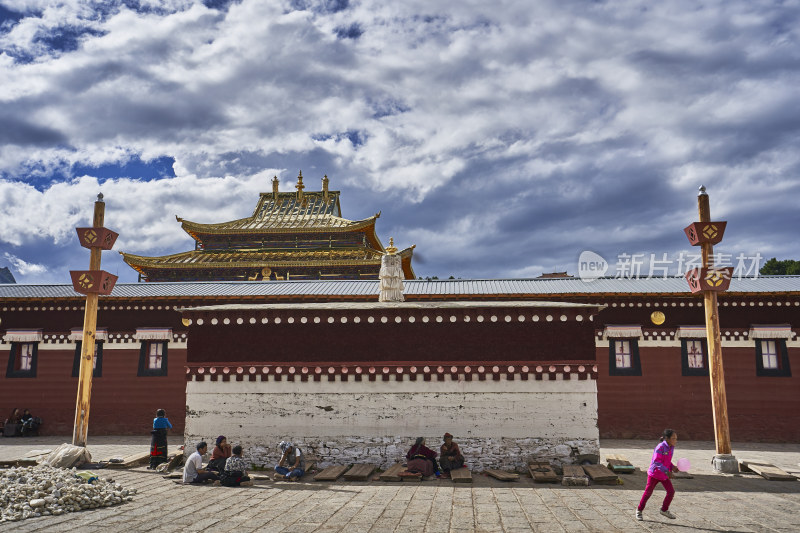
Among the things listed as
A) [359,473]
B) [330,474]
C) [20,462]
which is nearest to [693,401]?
[359,473]

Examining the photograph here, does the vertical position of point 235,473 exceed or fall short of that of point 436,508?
it exceeds it

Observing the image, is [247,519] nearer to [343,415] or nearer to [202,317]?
[343,415]

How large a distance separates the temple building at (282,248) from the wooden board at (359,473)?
18.2 meters

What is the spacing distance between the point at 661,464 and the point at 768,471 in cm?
578

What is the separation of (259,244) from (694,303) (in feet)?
78.5

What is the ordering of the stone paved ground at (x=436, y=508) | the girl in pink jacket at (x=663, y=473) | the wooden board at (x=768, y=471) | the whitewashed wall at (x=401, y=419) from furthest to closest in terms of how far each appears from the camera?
the whitewashed wall at (x=401, y=419) < the wooden board at (x=768, y=471) < the girl in pink jacket at (x=663, y=473) < the stone paved ground at (x=436, y=508)

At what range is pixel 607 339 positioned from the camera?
67.1 feet

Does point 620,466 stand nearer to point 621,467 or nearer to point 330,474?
point 621,467

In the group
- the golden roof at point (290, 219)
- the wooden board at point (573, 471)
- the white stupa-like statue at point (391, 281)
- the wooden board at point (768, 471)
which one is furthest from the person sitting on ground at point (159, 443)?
the golden roof at point (290, 219)

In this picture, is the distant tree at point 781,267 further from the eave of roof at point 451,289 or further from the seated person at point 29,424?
the seated person at point 29,424

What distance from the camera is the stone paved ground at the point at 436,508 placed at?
8484 millimetres

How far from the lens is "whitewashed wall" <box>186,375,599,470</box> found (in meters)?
13.6

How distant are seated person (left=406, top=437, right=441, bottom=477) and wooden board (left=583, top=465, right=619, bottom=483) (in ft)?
10.9

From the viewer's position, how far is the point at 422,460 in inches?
500
